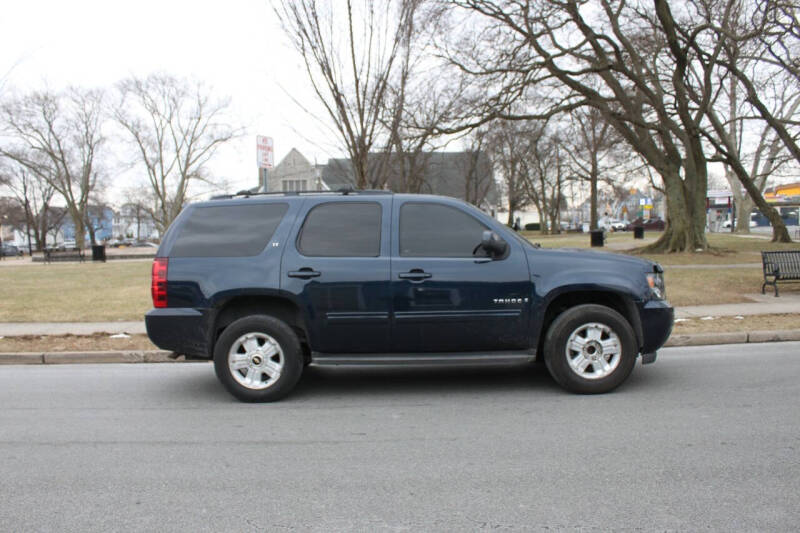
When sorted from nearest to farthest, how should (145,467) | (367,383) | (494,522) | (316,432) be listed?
(494,522) → (145,467) → (316,432) → (367,383)

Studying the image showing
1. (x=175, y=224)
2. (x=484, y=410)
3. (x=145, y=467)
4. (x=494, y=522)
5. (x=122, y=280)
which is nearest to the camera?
(x=494, y=522)

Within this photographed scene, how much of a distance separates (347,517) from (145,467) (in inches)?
65.6

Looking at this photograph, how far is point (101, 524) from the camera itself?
326cm

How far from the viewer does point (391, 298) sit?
5551 mm

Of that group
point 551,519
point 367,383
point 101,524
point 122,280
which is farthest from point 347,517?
point 122,280

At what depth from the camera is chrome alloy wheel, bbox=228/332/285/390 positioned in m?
5.62

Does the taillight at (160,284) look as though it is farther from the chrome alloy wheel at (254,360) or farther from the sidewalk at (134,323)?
the sidewalk at (134,323)

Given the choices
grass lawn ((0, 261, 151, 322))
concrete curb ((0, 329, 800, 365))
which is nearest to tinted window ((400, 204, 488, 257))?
concrete curb ((0, 329, 800, 365))

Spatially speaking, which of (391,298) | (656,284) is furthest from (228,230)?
(656,284)

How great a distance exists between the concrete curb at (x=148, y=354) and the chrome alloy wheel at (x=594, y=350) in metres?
3.20

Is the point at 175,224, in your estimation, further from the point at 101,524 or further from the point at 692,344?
the point at 692,344

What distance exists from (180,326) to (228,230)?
3.32 feet

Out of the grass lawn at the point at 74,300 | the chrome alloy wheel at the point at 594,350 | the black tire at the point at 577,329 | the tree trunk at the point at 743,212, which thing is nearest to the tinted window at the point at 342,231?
the black tire at the point at 577,329

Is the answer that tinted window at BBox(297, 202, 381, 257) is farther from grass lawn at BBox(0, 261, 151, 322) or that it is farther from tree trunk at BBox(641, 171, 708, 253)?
tree trunk at BBox(641, 171, 708, 253)
